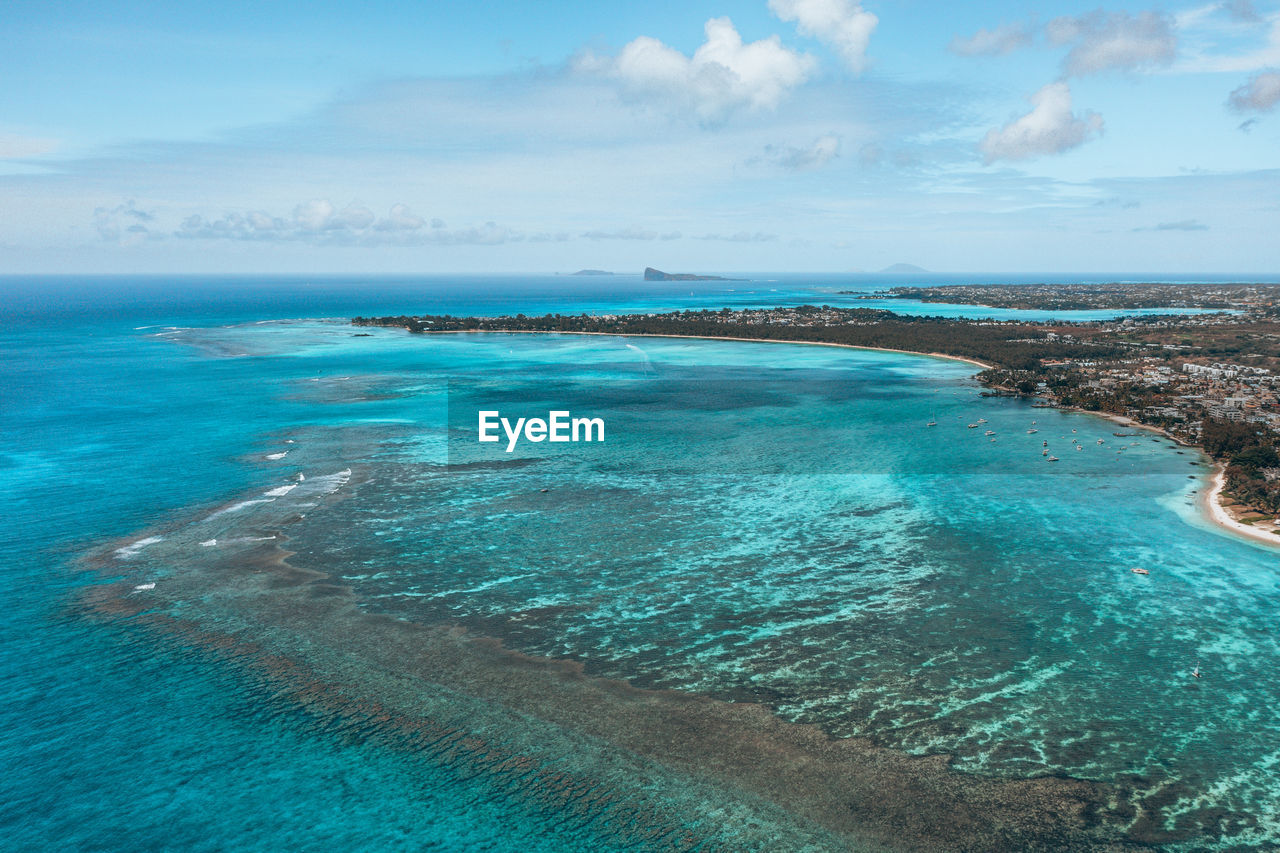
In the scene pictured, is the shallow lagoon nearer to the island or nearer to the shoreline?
the shoreline

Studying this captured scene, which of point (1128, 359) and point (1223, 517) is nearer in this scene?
point (1223, 517)

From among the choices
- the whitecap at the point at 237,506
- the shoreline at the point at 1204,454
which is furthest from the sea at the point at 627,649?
the shoreline at the point at 1204,454

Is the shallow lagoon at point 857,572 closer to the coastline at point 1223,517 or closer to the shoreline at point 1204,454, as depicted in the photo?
the coastline at point 1223,517

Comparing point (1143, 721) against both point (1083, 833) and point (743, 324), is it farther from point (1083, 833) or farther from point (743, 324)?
point (743, 324)

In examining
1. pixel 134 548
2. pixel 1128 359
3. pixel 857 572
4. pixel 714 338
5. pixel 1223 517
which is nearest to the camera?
pixel 857 572

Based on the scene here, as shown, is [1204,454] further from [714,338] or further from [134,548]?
[714,338]

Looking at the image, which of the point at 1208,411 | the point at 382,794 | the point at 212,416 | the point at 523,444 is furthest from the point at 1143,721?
the point at 212,416

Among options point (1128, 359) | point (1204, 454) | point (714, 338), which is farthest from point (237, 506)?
point (1128, 359)
